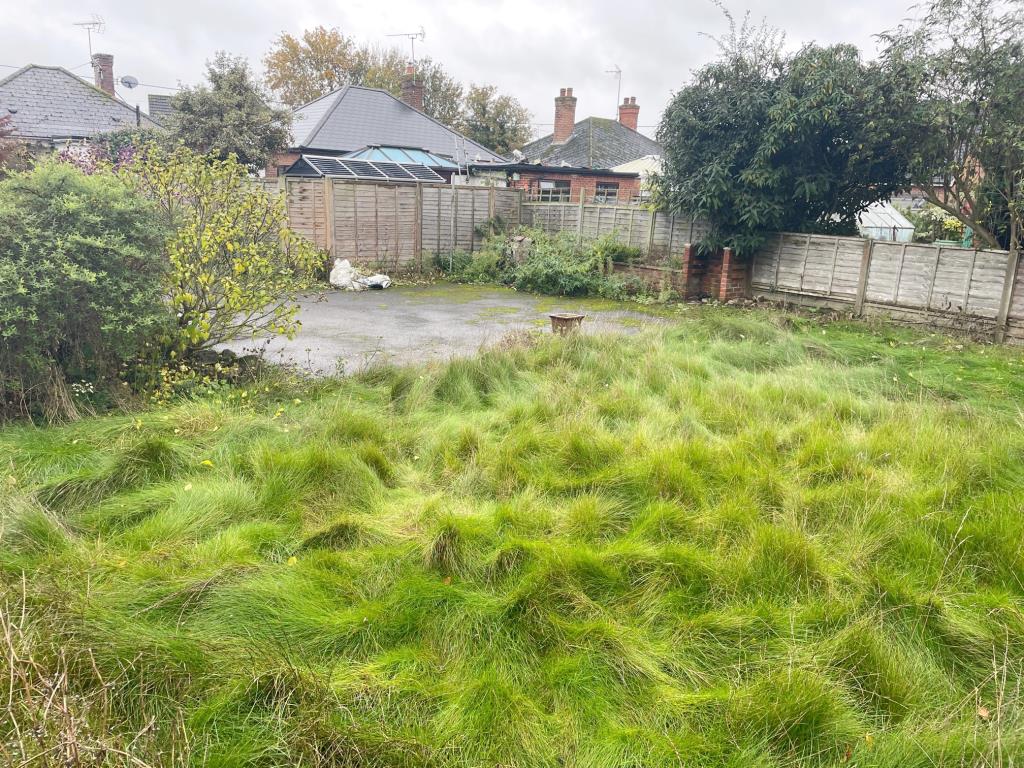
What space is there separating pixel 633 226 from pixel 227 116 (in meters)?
13.9

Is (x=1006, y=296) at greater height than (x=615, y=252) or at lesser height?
lesser

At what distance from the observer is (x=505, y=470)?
166 inches

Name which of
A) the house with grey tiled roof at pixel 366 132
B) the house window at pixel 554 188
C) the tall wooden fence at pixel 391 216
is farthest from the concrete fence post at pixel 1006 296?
the house window at pixel 554 188

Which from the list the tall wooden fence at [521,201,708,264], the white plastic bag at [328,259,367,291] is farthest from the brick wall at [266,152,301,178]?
the tall wooden fence at [521,201,708,264]

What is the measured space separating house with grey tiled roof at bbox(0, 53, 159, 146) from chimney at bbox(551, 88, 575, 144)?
16.3 metres

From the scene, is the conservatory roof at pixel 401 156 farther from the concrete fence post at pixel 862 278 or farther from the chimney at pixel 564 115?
the concrete fence post at pixel 862 278

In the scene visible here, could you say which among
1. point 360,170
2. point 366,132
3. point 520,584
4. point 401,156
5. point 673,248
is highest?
point 366,132

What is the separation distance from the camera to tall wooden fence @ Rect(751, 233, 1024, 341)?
30.2ft

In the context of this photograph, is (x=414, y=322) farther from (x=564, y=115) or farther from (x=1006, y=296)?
(x=564, y=115)

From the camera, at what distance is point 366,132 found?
981 inches

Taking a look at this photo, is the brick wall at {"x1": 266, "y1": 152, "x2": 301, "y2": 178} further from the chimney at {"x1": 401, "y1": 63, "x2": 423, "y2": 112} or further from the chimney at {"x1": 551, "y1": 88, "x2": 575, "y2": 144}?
the chimney at {"x1": 551, "y1": 88, "x2": 575, "y2": 144}

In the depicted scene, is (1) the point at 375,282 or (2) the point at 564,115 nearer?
(1) the point at 375,282

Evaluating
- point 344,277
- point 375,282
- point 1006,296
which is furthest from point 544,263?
point 1006,296

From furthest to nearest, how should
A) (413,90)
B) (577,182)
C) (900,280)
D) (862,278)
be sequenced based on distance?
(413,90) → (577,182) → (862,278) → (900,280)
